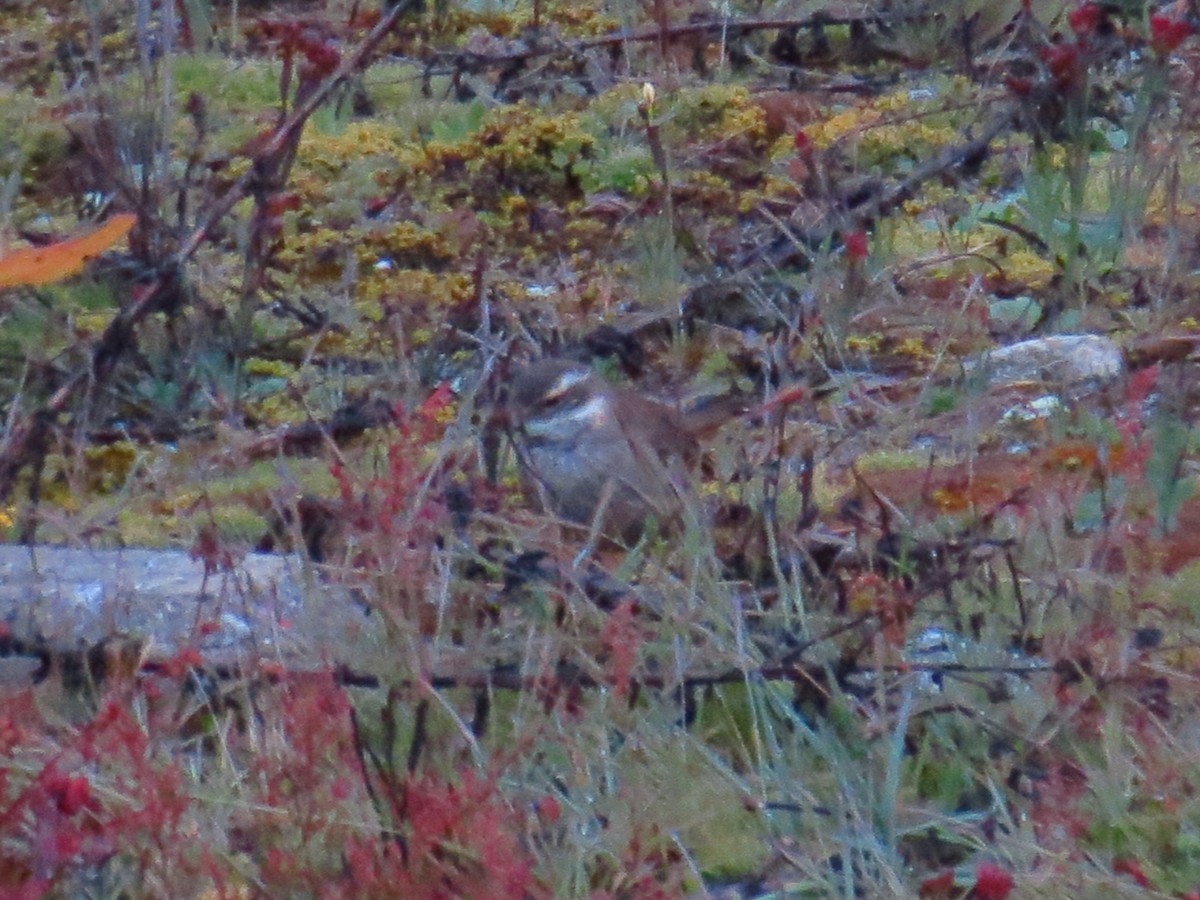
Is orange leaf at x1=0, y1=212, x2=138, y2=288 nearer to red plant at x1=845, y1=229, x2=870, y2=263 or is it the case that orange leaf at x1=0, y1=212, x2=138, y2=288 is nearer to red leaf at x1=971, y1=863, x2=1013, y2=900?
red leaf at x1=971, y1=863, x2=1013, y2=900

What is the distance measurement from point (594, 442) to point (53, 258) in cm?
355

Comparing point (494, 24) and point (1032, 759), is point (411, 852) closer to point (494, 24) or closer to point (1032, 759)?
point (1032, 759)

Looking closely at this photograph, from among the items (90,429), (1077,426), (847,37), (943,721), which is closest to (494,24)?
(847,37)

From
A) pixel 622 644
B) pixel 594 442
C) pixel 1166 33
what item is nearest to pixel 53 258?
pixel 622 644

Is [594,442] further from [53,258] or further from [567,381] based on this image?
[53,258]

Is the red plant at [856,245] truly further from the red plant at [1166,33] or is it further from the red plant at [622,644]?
the red plant at [622,644]

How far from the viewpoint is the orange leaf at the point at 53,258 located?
2.29m

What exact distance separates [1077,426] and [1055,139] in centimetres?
158

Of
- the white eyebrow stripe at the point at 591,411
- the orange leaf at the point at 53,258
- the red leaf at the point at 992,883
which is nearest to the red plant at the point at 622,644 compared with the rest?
the red leaf at the point at 992,883

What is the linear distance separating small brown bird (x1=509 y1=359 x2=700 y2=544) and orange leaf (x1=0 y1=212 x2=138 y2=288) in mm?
2944

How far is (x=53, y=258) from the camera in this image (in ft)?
7.66

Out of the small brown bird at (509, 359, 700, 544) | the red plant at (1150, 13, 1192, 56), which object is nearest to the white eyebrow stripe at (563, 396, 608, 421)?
the small brown bird at (509, 359, 700, 544)

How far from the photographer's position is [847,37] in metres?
9.67

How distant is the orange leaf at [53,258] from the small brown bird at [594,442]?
9.66ft
